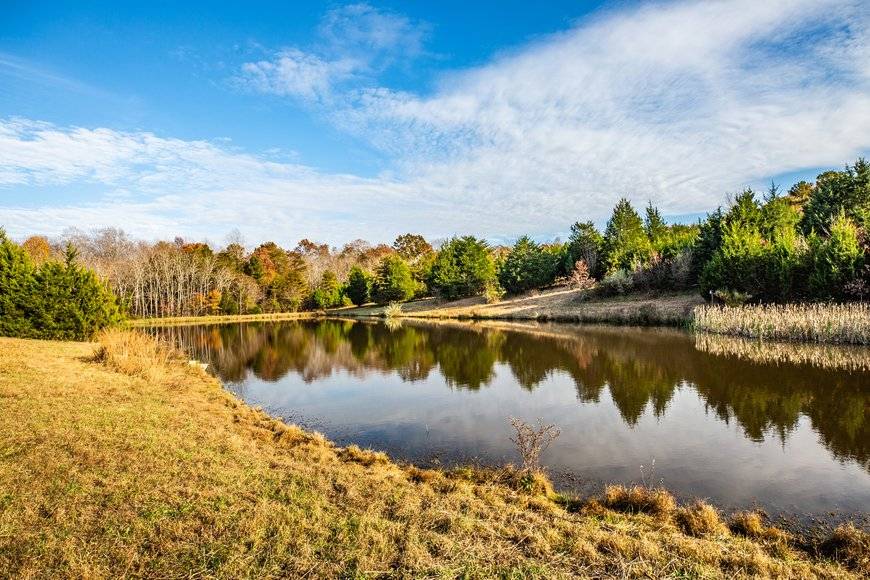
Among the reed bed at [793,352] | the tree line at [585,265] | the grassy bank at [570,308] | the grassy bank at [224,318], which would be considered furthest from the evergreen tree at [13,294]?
the grassy bank at [570,308]

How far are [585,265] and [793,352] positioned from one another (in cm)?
3179

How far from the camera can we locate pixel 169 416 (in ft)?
33.4

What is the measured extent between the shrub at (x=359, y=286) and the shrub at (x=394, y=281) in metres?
2.96

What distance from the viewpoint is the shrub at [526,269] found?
184 ft

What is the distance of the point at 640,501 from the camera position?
690 cm

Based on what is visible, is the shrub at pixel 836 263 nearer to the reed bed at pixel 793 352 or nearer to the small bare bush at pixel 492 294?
the reed bed at pixel 793 352

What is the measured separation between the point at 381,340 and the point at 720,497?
28.2 m

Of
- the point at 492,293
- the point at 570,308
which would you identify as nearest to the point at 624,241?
the point at 570,308

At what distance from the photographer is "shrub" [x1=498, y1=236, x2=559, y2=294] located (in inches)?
2211

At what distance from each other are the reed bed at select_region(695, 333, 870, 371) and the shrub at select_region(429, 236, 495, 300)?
122 feet

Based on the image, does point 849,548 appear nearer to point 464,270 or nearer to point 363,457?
point 363,457

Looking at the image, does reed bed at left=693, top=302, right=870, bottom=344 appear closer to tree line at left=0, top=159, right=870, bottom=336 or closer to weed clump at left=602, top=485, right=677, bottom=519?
tree line at left=0, top=159, right=870, bottom=336

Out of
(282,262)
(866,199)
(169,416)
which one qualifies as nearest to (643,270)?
(866,199)

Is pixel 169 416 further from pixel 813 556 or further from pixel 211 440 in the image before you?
pixel 813 556
